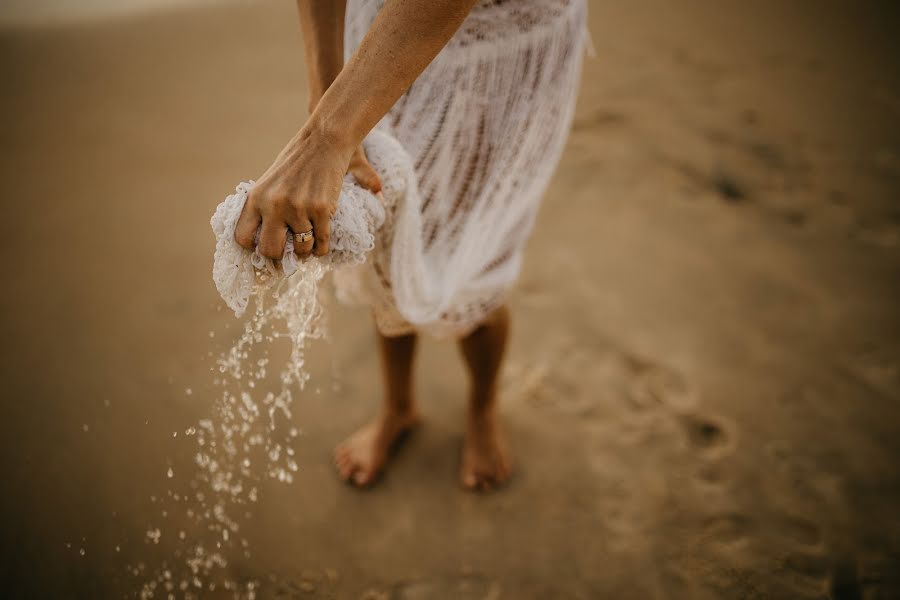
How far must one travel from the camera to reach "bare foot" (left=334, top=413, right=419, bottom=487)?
1.62 meters

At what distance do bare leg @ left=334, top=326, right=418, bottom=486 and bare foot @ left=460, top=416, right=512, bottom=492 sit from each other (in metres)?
0.20

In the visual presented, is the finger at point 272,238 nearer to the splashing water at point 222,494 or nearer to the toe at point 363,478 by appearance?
the splashing water at point 222,494

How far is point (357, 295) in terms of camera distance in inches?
48.8

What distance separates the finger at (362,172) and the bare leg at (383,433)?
719mm

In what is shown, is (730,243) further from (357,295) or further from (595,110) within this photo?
(357,295)

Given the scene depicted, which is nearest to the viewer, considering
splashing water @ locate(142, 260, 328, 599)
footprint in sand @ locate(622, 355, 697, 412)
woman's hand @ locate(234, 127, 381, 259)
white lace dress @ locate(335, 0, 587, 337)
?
woman's hand @ locate(234, 127, 381, 259)

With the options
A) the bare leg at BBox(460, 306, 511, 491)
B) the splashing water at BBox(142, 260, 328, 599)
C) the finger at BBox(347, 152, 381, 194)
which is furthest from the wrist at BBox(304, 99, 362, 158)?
the bare leg at BBox(460, 306, 511, 491)

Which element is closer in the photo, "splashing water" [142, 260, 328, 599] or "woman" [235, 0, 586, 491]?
"woman" [235, 0, 586, 491]

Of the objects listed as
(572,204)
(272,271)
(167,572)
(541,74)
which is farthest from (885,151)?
(167,572)

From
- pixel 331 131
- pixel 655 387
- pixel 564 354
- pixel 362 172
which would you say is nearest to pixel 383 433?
pixel 564 354

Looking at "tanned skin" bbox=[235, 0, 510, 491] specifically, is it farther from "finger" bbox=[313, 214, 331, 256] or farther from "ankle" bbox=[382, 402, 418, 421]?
"ankle" bbox=[382, 402, 418, 421]

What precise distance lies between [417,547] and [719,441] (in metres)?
0.93

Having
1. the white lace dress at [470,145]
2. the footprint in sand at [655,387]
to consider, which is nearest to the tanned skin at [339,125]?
the white lace dress at [470,145]

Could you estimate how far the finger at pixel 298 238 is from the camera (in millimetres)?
732
